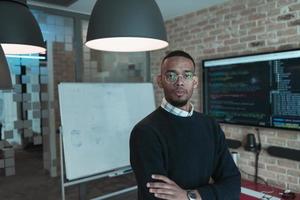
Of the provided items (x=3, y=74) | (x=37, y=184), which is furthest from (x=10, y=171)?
(x=3, y=74)

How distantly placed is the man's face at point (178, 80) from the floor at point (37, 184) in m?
2.29

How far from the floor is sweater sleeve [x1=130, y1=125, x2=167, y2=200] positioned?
7.09ft

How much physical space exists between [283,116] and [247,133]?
463mm

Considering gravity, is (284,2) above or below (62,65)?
above

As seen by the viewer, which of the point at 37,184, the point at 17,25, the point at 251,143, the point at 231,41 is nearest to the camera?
the point at 17,25

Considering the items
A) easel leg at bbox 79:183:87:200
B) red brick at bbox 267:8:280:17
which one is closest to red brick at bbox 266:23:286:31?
red brick at bbox 267:8:280:17

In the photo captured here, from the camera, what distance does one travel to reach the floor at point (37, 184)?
321 cm

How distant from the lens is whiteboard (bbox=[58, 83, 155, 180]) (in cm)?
263

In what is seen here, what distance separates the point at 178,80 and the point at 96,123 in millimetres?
1627

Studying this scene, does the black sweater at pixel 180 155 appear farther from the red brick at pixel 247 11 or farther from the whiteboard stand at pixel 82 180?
the red brick at pixel 247 11

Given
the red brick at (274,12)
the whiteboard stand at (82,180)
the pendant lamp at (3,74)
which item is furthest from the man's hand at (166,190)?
the red brick at (274,12)

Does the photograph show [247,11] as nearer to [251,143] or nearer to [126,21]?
[251,143]

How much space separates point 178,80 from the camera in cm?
139

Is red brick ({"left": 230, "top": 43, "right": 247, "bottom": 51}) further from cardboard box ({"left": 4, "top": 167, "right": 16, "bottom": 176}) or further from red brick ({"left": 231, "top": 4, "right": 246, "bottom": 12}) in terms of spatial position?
cardboard box ({"left": 4, "top": 167, "right": 16, "bottom": 176})
